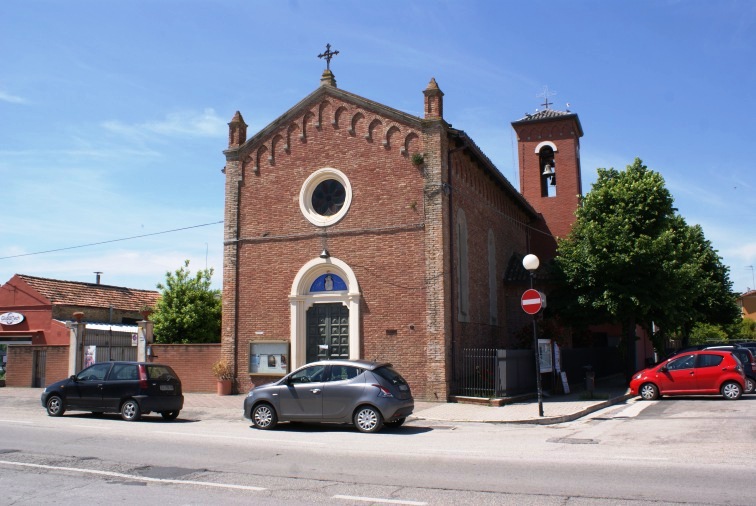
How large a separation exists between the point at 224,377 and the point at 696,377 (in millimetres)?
14177

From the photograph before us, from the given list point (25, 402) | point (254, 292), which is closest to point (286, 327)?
point (254, 292)

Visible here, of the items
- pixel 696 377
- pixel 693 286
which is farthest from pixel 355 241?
pixel 693 286

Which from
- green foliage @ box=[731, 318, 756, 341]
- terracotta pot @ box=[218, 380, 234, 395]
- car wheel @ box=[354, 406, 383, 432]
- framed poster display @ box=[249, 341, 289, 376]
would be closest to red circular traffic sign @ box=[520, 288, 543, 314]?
car wheel @ box=[354, 406, 383, 432]

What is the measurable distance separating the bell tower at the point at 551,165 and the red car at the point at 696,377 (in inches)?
479

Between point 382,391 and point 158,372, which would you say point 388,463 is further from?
point 158,372

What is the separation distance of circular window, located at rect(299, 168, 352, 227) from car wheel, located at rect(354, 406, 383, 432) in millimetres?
8170

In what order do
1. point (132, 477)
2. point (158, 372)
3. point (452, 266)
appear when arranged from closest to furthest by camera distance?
point (132, 477), point (158, 372), point (452, 266)

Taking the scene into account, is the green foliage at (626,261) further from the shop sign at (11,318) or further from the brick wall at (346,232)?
the shop sign at (11,318)

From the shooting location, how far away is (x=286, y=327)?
66.5 ft

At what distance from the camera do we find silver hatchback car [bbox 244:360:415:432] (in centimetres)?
1298

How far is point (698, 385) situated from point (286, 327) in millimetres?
12271

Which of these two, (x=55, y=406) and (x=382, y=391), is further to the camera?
(x=55, y=406)

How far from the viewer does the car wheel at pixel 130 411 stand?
15.5m

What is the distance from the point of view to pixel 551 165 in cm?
3212
